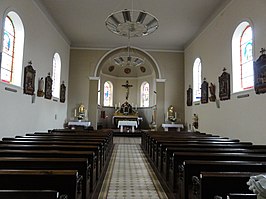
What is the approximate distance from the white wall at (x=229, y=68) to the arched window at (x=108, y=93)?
7723 mm

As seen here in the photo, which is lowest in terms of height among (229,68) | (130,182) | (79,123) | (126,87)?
(130,182)

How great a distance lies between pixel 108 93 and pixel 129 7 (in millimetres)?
9936

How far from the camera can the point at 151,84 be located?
17.1m

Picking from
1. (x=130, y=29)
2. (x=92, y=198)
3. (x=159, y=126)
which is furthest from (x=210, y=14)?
(x=92, y=198)

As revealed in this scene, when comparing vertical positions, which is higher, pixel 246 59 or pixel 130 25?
pixel 130 25

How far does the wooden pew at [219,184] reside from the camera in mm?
1993

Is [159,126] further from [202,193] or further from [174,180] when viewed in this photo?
[202,193]

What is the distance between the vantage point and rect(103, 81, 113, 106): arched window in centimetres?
1764

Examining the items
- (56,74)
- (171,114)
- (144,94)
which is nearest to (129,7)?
(56,74)

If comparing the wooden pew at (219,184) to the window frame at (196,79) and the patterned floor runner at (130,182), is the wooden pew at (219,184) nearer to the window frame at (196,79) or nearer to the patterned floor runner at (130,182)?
the patterned floor runner at (130,182)

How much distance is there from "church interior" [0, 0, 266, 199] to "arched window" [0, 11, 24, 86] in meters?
0.03

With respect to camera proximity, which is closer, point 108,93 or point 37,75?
point 37,75

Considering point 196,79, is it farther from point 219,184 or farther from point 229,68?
point 219,184

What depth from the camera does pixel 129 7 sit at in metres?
8.59
